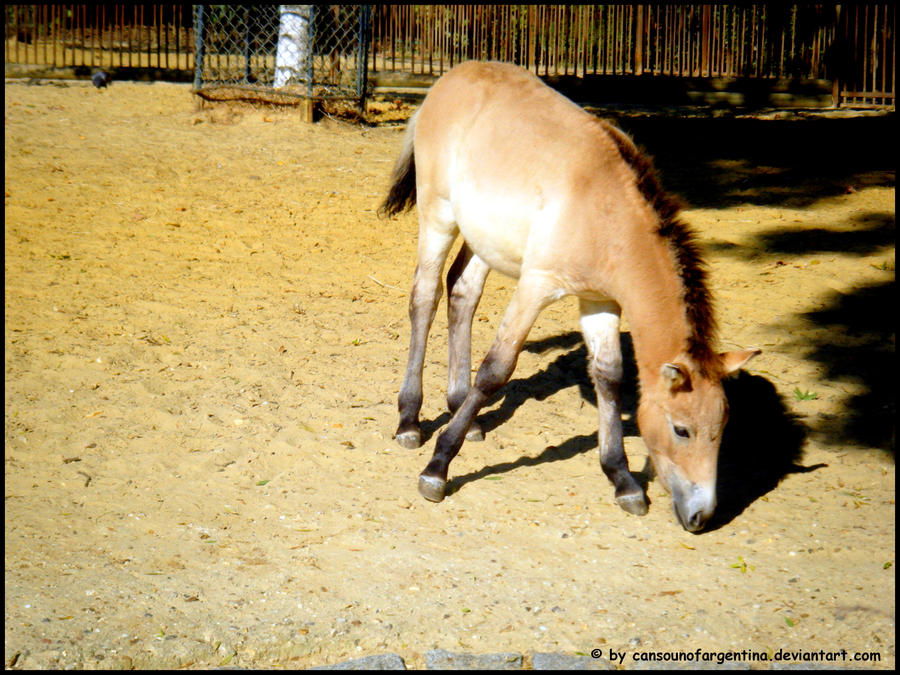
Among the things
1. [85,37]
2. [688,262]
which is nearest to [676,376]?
[688,262]

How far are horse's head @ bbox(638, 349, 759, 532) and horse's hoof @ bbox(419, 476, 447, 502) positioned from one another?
1125 mm

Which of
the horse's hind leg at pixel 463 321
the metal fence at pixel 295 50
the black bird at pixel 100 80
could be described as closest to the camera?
the horse's hind leg at pixel 463 321

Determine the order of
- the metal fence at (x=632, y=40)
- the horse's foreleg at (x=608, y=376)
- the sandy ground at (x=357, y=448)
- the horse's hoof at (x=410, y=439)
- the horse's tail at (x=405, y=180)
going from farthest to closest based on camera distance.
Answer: the metal fence at (x=632, y=40) → the horse's tail at (x=405, y=180) → the horse's hoof at (x=410, y=439) → the horse's foreleg at (x=608, y=376) → the sandy ground at (x=357, y=448)

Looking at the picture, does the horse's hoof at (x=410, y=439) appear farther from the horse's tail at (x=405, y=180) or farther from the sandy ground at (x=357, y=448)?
the horse's tail at (x=405, y=180)

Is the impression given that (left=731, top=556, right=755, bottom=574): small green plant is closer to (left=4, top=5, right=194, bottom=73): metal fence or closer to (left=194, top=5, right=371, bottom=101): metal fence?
(left=194, top=5, right=371, bottom=101): metal fence

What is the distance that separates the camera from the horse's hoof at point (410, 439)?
16.9 ft

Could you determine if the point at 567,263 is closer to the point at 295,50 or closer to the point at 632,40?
the point at 295,50

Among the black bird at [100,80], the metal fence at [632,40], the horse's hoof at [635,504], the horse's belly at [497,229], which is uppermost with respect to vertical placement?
the metal fence at [632,40]

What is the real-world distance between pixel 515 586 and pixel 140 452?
7.58 ft

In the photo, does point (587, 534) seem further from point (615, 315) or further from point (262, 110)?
point (262, 110)

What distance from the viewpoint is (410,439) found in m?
5.16

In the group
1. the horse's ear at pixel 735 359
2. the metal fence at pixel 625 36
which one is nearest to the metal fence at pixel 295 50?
the metal fence at pixel 625 36

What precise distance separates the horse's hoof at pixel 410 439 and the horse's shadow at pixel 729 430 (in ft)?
0.60

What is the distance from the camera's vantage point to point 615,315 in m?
4.63
